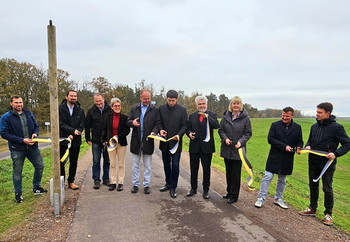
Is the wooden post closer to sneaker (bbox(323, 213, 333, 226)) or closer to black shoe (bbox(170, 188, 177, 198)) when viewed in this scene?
black shoe (bbox(170, 188, 177, 198))

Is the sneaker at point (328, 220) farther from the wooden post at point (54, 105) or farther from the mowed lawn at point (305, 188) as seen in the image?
the wooden post at point (54, 105)

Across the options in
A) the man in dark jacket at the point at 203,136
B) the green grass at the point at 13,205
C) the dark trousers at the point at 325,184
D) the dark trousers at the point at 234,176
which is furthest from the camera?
the man in dark jacket at the point at 203,136

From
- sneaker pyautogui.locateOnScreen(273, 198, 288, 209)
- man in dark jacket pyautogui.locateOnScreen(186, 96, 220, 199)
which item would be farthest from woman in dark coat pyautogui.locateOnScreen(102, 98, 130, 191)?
sneaker pyautogui.locateOnScreen(273, 198, 288, 209)

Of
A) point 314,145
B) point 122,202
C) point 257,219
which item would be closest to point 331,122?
point 314,145

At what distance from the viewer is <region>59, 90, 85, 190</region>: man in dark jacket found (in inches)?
209

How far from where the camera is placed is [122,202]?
15.5 ft

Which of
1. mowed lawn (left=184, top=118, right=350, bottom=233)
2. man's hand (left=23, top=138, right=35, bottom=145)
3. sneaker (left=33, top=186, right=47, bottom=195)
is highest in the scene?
man's hand (left=23, top=138, right=35, bottom=145)

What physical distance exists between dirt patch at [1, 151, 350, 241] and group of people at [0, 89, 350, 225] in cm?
26

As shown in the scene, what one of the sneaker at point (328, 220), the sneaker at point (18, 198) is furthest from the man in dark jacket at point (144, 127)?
the sneaker at point (328, 220)

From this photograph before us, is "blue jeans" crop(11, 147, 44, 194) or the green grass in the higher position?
"blue jeans" crop(11, 147, 44, 194)

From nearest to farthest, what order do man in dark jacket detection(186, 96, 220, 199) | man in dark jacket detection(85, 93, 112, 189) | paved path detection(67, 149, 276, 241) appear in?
paved path detection(67, 149, 276, 241) < man in dark jacket detection(186, 96, 220, 199) < man in dark jacket detection(85, 93, 112, 189)

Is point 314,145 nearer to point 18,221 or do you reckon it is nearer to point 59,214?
point 59,214

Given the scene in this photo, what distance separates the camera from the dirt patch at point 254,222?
3.52 meters

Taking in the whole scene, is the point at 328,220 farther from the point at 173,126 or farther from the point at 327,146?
the point at 173,126
